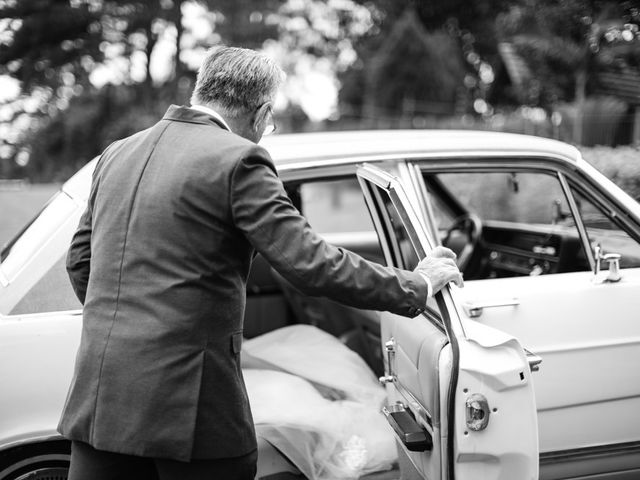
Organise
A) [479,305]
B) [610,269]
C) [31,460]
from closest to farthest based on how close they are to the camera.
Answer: [31,460], [479,305], [610,269]

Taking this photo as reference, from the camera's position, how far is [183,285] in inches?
65.9

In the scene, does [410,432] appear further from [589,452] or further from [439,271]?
[589,452]

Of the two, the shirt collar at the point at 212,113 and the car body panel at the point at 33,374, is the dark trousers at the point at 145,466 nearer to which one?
the car body panel at the point at 33,374

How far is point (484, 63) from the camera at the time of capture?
39.3 metres

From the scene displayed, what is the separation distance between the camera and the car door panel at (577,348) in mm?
2598

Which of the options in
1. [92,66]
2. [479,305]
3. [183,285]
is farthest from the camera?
[92,66]

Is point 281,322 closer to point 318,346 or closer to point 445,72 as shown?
point 318,346

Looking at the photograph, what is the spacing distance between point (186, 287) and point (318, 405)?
1.55 metres

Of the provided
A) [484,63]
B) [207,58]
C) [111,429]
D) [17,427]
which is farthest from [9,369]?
[484,63]

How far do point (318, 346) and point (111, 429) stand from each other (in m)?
1.94

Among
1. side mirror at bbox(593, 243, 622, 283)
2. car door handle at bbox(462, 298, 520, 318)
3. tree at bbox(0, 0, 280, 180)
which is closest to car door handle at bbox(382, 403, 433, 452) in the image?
car door handle at bbox(462, 298, 520, 318)

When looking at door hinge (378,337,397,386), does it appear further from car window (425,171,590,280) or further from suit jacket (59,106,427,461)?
car window (425,171,590,280)

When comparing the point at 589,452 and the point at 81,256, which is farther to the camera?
the point at 589,452

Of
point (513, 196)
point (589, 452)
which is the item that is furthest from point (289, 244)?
point (513, 196)
